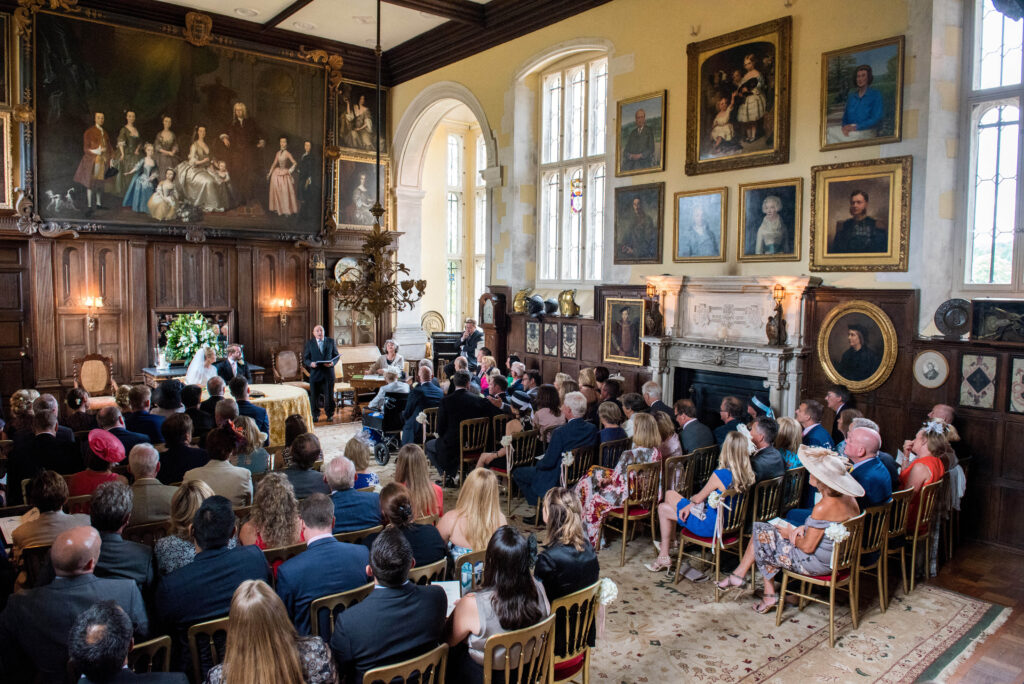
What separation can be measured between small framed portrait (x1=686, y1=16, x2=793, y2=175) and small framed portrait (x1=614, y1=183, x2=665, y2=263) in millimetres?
A: 679

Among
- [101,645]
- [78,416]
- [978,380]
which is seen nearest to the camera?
[101,645]

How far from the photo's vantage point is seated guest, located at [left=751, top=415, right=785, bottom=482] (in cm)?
550

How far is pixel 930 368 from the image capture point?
271 inches

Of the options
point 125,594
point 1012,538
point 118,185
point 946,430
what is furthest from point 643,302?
point 118,185

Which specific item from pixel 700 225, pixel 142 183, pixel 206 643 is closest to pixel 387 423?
pixel 700 225

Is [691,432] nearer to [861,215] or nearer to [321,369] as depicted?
[861,215]

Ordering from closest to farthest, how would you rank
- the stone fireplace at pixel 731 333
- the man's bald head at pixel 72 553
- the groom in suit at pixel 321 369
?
the man's bald head at pixel 72 553, the stone fireplace at pixel 731 333, the groom in suit at pixel 321 369

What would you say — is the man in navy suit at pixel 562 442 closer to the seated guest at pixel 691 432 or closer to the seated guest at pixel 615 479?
the seated guest at pixel 615 479

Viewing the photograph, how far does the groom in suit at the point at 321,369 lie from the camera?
1185 cm

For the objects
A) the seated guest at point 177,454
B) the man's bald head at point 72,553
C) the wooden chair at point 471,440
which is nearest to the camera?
the man's bald head at point 72,553

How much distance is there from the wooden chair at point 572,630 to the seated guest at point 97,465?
322 centimetres

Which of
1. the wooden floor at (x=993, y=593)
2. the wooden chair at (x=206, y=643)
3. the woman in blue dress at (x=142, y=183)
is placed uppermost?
the woman in blue dress at (x=142, y=183)

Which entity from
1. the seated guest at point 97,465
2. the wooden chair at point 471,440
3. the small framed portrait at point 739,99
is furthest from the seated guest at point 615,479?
the small framed portrait at point 739,99

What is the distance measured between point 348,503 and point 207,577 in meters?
1.26
